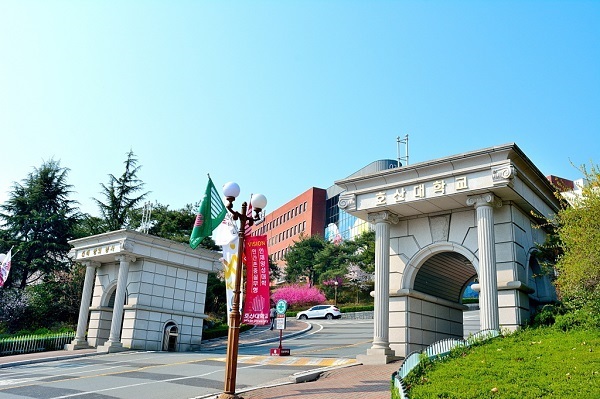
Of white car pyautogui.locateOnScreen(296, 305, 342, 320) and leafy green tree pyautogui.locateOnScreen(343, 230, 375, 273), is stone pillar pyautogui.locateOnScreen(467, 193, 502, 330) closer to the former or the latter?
leafy green tree pyautogui.locateOnScreen(343, 230, 375, 273)

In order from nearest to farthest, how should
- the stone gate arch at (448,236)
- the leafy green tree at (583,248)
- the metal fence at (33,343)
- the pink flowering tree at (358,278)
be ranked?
the leafy green tree at (583,248) < the stone gate arch at (448,236) < the metal fence at (33,343) < the pink flowering tree at (358,278)

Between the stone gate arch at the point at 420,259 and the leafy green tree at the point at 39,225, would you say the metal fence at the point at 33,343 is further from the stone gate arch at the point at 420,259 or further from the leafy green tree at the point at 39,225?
the stone gate arch at the point at 420,259

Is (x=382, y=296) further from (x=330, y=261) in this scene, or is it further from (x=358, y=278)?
(x=330, y=261)

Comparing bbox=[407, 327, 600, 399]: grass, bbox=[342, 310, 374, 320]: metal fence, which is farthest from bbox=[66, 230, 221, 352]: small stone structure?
bbox=[342, 310, 374, 320]: metal fence

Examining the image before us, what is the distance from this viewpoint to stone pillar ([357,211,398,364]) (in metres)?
14.7

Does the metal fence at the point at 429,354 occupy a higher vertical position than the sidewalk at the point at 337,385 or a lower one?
higher

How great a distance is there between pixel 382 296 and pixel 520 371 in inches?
274

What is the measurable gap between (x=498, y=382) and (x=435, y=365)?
6.37 feet

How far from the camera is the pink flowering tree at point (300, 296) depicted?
52438 mm

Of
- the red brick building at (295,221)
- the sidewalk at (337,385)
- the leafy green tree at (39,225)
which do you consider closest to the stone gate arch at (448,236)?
the sidewalk at (337,385)

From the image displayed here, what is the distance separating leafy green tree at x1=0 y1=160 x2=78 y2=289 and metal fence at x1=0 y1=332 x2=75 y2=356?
9.99 m

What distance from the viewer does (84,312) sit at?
25.3 meters

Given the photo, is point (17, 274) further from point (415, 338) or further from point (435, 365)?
point (435, 365)

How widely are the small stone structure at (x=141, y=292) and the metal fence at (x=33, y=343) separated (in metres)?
0.71
